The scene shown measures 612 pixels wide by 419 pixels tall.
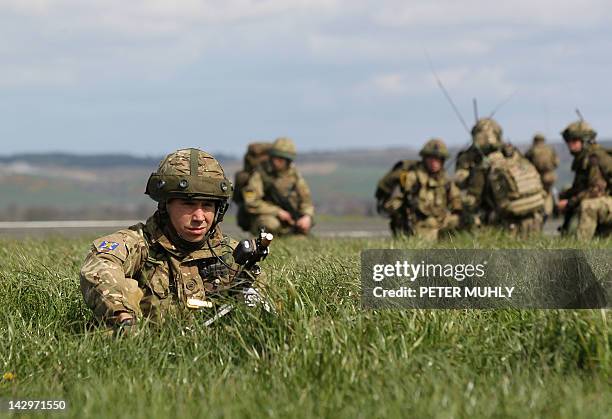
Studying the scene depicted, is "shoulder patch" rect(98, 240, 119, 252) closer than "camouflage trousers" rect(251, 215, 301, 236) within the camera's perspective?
Yes

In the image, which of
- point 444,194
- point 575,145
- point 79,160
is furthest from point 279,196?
point 79,160

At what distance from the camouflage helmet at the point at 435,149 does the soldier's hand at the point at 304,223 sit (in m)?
1.81

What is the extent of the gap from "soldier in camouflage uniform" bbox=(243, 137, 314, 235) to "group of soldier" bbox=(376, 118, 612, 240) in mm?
1120

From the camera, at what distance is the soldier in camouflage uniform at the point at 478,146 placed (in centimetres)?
1459

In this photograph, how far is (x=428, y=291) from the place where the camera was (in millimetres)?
5895

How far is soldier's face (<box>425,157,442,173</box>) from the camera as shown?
1405 cm

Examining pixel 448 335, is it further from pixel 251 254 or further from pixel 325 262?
pixel 325 262

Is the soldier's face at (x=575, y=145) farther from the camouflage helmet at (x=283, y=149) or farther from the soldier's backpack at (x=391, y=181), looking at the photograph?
the camouflage helmet at (x=283, y=149)

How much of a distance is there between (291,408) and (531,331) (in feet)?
4.63

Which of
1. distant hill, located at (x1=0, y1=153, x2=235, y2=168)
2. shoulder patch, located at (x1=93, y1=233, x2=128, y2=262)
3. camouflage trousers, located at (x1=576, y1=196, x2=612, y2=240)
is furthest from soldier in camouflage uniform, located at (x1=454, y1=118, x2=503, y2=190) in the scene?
distant hill, located at (x1=0, y1=153, x2=235, y2=168)

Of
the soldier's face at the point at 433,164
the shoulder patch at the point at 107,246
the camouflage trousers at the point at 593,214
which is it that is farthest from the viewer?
the soldier's face at the point at 433,164

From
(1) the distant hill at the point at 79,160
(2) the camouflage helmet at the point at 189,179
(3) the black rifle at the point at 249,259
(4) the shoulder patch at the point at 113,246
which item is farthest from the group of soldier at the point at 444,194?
(1) the distant hill at the point at 79,160

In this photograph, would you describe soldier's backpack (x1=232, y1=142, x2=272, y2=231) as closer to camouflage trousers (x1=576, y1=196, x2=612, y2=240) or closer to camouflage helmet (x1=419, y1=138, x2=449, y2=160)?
camouflage helmet (x1=419, y1=138, x2=449, y2=160)

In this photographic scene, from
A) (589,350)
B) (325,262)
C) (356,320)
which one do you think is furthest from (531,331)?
(325,262)
